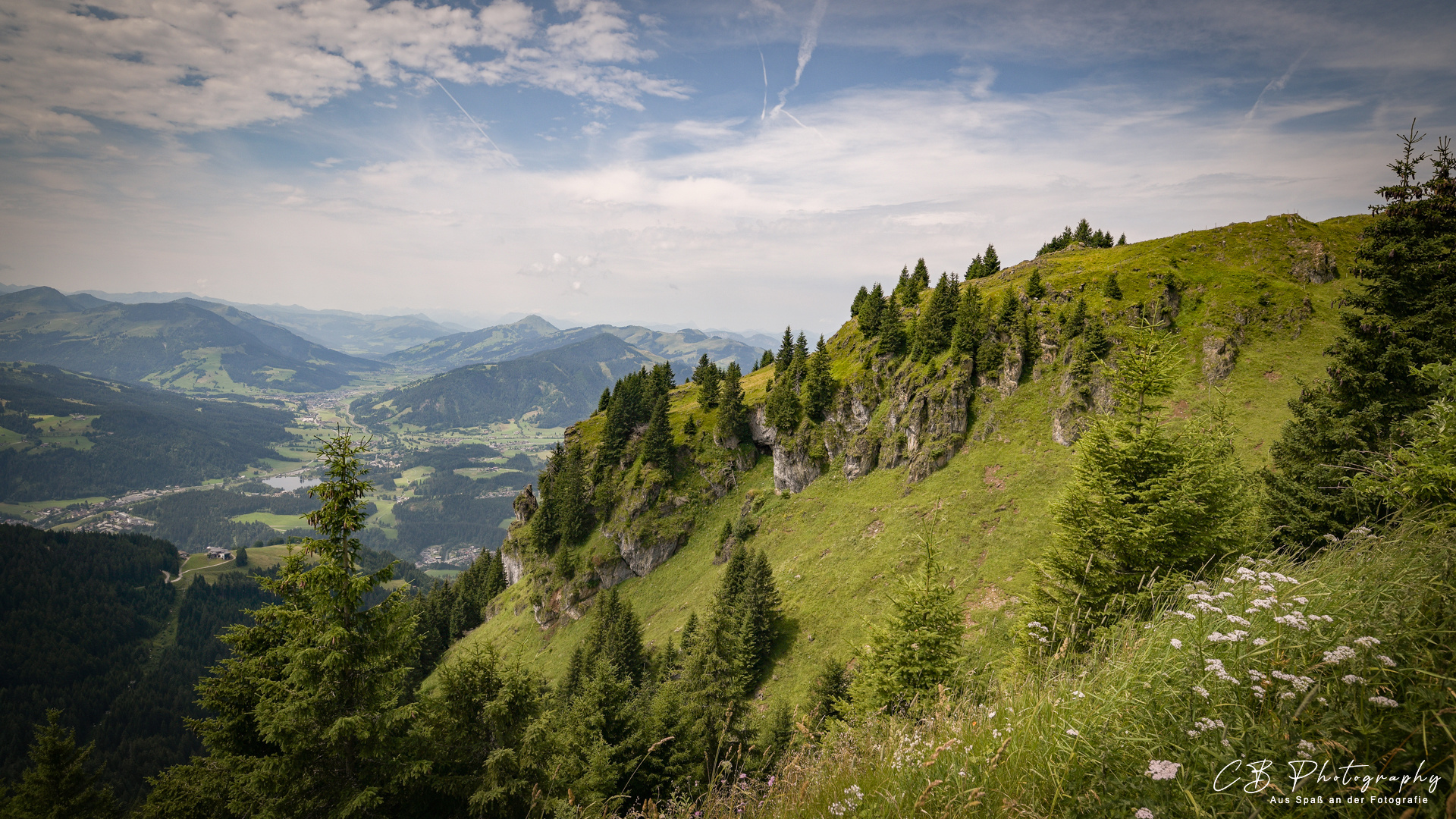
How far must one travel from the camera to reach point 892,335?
59562 mm

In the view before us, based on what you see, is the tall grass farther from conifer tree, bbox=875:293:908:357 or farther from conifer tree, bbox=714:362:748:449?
conifer tree, bbox=714:362:748:449

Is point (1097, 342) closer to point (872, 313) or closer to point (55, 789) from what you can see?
point (872, 313)

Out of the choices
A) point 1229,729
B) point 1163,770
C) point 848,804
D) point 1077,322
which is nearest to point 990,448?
point 1077,322

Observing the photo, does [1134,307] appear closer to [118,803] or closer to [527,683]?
[527,683]

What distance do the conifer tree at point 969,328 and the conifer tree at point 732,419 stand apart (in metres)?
28.7

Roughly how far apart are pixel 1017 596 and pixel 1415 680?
1167 inches

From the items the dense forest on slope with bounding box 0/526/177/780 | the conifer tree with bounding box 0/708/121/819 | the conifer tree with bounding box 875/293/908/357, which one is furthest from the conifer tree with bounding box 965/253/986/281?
the dense forest on slope with bounding box 0/526/177/780

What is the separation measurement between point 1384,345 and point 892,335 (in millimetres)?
42382

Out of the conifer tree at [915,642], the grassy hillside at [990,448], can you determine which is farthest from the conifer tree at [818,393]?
the conifer tree at [915,642]

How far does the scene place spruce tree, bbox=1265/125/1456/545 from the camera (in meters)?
16.7

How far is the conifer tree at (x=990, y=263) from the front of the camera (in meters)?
72.2

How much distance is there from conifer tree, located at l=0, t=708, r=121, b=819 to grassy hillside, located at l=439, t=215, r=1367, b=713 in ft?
84.0

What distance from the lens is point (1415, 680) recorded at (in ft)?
11.1

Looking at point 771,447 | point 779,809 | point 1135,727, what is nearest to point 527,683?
point 779,809
